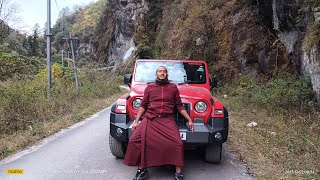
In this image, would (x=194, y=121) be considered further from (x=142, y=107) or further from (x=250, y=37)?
(x=250, y=37)

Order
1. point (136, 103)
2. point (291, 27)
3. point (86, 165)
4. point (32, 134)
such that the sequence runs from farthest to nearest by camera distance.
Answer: point (291, 27)
point (32, 134)
point (86, 165)
point (136, 103)

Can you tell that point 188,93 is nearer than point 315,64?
Yes

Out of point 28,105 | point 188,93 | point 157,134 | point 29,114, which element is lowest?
point 29,114

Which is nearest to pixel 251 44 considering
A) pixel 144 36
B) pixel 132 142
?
pixel 132 142

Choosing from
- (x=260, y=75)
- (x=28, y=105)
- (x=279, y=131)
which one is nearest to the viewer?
(x=279, y=131)

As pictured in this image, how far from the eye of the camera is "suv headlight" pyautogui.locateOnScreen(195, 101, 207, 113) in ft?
17.6

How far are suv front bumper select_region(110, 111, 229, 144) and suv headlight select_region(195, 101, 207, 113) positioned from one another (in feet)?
0.50

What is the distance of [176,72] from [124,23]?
45333mm

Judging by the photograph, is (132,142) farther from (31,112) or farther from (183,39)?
(183,39)

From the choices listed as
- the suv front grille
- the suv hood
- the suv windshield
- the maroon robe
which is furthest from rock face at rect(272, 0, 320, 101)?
the maroon robe

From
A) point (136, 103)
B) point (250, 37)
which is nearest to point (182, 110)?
point (136, 103)

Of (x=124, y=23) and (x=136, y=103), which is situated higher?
(x=124, y=23)

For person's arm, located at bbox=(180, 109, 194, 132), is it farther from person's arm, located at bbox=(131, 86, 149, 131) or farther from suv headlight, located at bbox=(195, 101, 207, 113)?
person's arm, located at bbox=(131, 86, 149, 131)

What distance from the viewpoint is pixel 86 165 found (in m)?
5.82
